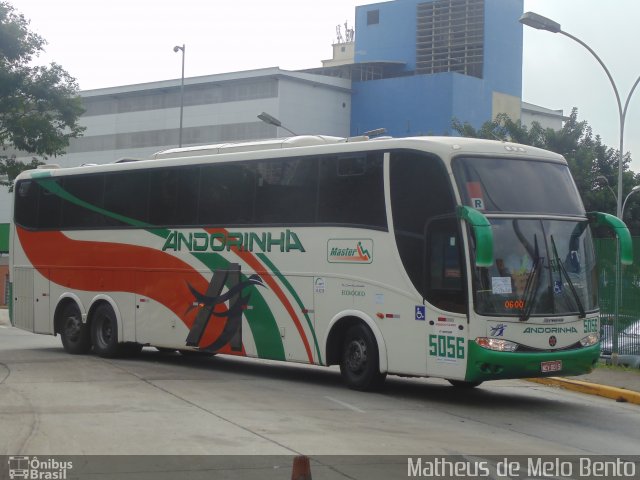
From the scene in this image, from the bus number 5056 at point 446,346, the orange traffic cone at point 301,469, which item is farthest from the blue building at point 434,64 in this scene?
the orange traffic cone at point 301,469

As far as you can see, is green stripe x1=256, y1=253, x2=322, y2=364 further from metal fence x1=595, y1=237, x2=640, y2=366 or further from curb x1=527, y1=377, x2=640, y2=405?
metal fence x1=595, y1=237, x2=640, y2=366

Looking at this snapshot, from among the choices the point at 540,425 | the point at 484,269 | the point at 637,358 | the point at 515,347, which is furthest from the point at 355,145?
the point at 637,358

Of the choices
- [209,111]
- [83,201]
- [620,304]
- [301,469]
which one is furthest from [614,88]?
[209,111]

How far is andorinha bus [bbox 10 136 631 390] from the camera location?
42.9 feet

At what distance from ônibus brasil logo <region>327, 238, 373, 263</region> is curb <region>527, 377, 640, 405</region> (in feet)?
15.0

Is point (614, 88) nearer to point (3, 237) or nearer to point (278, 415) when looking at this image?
point (278, 415)

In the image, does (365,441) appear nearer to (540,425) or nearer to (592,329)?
(540,425)

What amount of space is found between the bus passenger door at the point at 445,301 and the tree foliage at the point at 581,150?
32068mm

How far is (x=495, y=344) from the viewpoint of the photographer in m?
12.8

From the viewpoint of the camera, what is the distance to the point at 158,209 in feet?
59.9

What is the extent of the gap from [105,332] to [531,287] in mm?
9855

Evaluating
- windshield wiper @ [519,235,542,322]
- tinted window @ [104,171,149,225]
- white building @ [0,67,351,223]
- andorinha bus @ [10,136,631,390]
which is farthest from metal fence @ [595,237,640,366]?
white building @ [0,67,351,223]

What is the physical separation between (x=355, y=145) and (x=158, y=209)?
16.6 feet

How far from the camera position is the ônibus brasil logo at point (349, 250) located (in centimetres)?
1441
